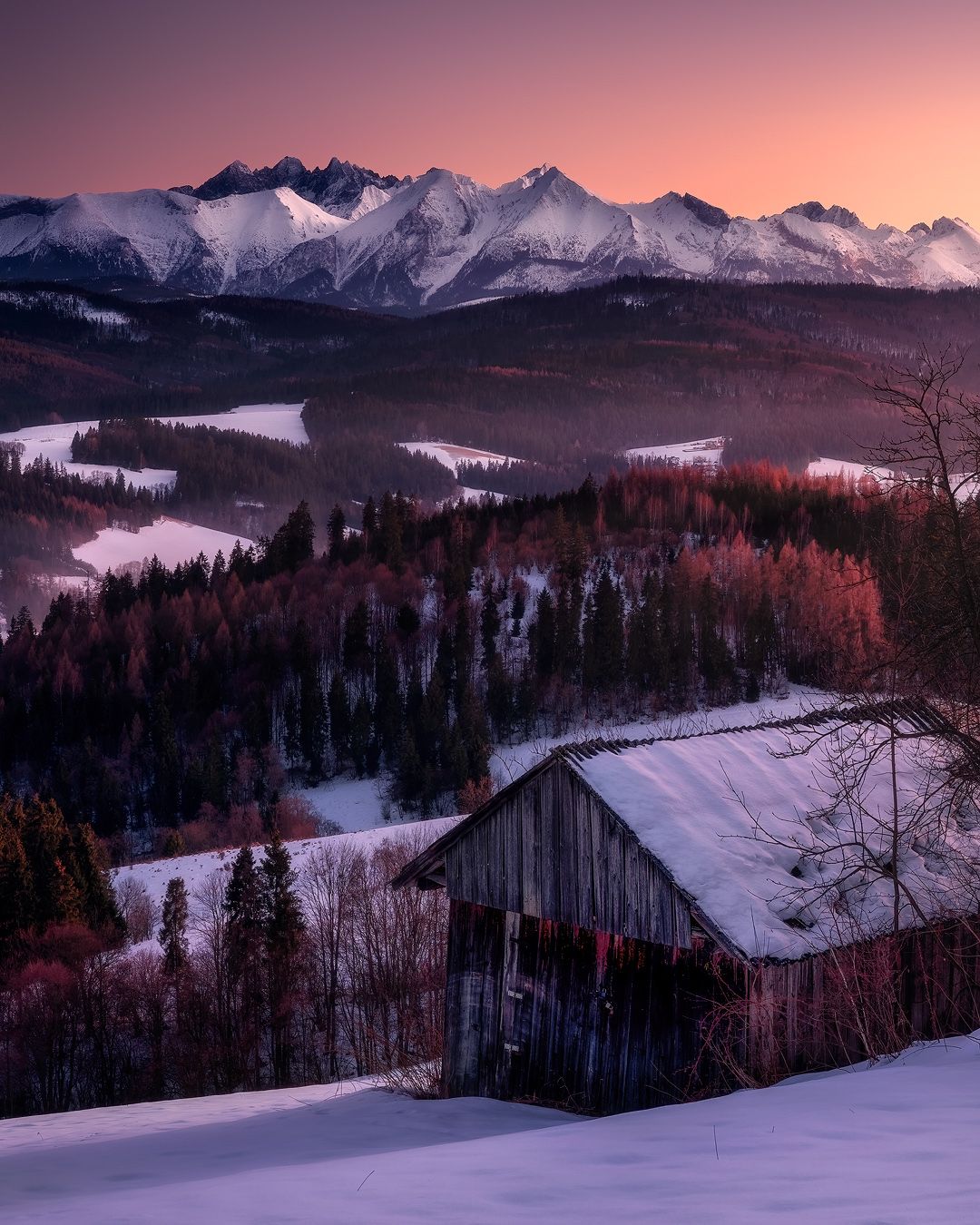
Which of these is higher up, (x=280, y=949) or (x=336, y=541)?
(x=336, y=541)

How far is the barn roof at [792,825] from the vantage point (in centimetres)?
Answer: 1235

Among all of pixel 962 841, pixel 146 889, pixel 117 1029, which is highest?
pixel 962 841

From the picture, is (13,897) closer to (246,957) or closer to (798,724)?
(246,957)

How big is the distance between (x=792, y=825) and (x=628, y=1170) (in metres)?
7.76

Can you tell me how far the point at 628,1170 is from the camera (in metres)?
7.14

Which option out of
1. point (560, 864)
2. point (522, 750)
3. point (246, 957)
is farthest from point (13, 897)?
point (522, 750)

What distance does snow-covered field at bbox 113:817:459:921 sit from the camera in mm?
61406

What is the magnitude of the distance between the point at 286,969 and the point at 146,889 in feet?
65.3

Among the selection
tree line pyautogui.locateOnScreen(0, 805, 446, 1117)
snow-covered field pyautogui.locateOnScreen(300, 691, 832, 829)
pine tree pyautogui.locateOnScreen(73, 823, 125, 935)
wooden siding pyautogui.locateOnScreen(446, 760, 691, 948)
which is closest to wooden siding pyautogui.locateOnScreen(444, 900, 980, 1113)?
wooden siding pyautogui.locateOnScreen(446, 760, 691, 948)

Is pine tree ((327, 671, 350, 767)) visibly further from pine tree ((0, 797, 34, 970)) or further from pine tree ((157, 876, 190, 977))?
pine tree ((0, 797, 34, 970))

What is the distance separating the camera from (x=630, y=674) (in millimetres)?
102688

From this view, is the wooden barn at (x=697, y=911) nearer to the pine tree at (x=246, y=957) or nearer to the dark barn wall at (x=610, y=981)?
the dark barn wall at (x=610, y=981)

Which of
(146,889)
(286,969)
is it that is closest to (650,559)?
(146,889)

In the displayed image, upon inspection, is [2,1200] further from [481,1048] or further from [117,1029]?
[117,1029]
